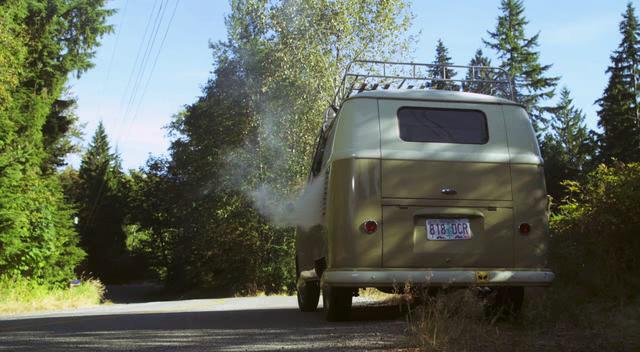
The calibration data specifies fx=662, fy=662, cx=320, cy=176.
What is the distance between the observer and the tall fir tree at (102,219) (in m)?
65.9

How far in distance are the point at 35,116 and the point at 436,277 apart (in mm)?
26425

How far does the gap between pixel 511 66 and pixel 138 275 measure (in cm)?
4392

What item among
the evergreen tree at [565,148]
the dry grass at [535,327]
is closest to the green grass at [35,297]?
the dry grass at [535,327]

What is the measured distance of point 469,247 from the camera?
673cm

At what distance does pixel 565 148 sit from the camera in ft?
209

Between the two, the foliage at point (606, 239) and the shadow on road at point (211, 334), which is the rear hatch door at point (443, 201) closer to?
the shadow on road at point (211, 334)

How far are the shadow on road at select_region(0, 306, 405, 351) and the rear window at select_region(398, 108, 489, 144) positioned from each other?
6.61 ft

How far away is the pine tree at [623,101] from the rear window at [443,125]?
36.1 meters

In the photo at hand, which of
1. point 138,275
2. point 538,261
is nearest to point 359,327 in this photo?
point 538,261

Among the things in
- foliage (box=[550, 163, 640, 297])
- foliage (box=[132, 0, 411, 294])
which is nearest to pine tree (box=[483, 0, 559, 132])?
foliage (box=[132, 0, 411, 294])

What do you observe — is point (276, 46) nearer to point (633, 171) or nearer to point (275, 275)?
point (275, 275)

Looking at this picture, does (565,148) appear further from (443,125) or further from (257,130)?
(443,125)

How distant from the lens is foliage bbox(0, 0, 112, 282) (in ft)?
71.0

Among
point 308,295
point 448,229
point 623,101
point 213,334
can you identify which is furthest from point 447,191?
point 623,101
